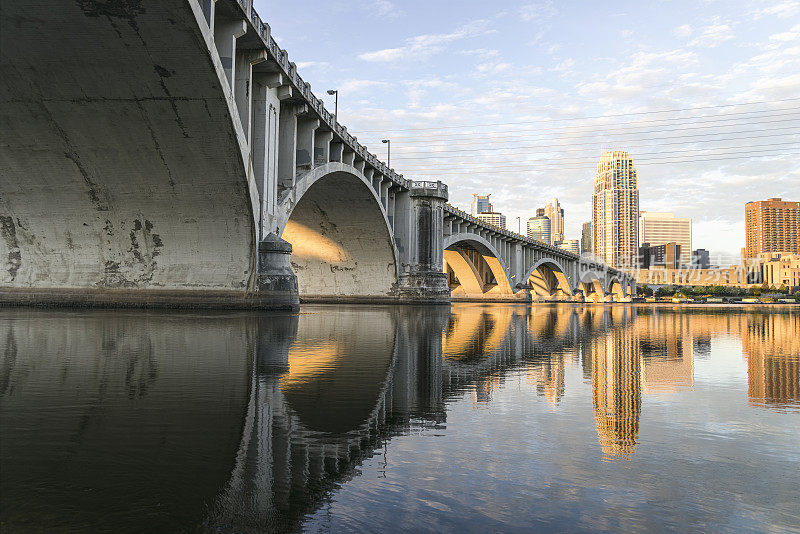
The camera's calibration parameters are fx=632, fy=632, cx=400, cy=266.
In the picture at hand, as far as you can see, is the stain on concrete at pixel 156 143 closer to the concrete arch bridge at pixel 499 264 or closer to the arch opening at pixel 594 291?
the concrete arch bridge at pixel 499 264

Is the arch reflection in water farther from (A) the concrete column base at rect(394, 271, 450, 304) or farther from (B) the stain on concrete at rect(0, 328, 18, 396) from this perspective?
(A) the concrete column base at rect(394, 271, 450, 304)

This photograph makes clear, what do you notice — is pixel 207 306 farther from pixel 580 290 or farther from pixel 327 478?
pixel 580 290

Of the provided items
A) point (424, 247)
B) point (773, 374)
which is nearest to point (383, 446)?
point (773, 374)

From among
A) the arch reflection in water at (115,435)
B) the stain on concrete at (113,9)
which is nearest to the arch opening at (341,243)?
the stain on concrete at (113,9)

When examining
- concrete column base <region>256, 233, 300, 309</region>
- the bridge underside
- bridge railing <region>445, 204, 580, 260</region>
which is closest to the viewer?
concrete column base <region>256, 233, 300, 309</region>

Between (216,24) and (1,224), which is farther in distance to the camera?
(1,224)

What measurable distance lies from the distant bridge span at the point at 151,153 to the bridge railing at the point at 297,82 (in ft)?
0.39

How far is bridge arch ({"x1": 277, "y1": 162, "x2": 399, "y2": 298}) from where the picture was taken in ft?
154

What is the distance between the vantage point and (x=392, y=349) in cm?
1503

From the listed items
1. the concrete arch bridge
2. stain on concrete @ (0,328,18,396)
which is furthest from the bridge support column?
stain on concrete @ (0,328,18,396)

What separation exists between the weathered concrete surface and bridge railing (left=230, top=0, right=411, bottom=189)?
13.1 ft

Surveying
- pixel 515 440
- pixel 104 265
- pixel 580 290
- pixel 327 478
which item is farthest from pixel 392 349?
pixel 580 290

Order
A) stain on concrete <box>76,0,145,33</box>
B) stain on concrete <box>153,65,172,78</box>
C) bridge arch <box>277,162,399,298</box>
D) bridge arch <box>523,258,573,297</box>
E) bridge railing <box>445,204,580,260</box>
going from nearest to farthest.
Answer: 1. stain on concrete <box>76,0,145,33</box>
2. stain on concrete <box>153,65,172,78</box>
3. bridge arch <box>277,162,399,298</box>
4. bridge railing <box>445,204,580,260</box>
5. bridge arch <box>523,258,573,297</box>

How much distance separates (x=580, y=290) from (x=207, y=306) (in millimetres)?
104733
